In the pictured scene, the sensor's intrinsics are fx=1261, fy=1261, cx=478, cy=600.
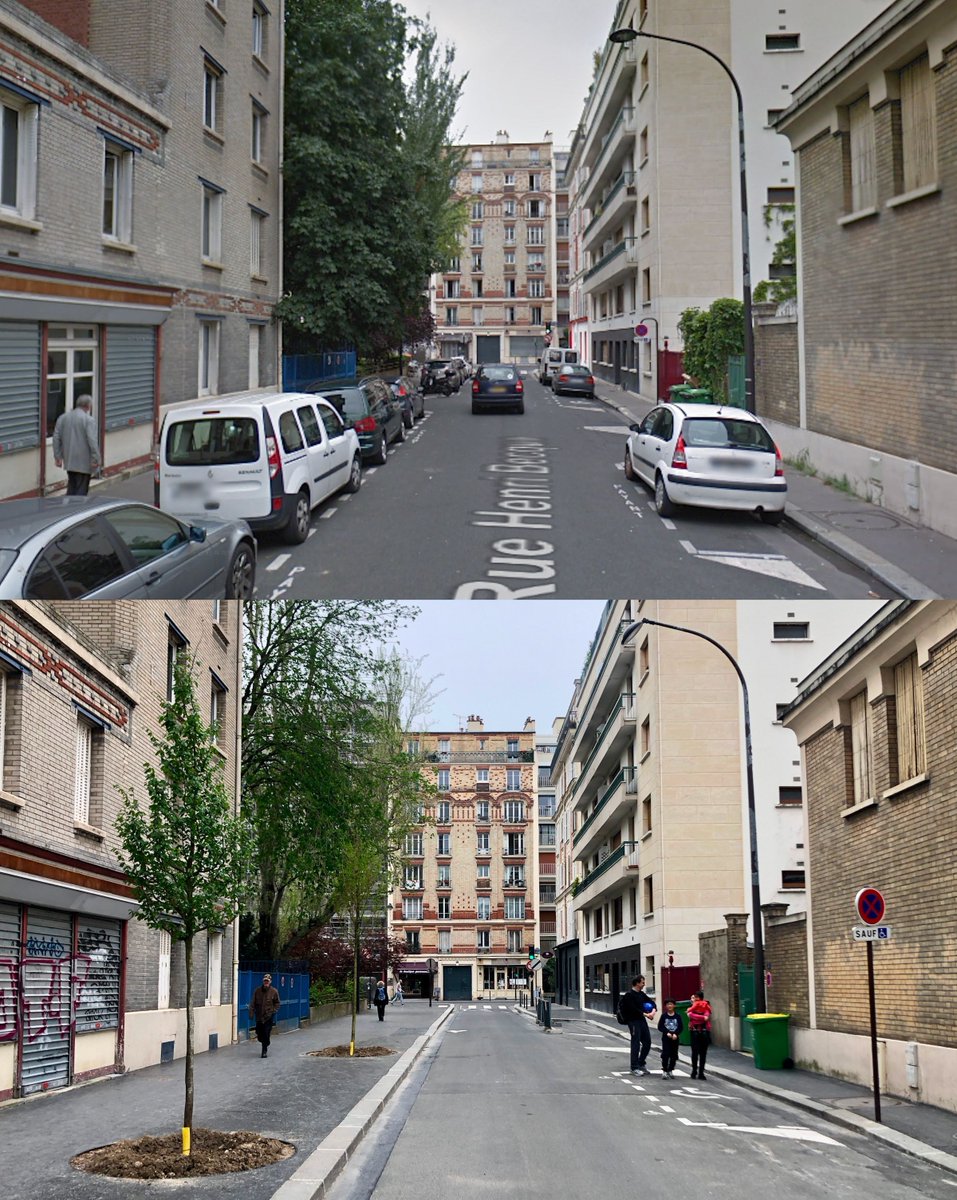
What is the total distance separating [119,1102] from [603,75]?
2332 inches

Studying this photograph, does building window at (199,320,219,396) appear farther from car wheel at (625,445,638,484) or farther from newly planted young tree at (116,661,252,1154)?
newly planted young tree at (116,661,252,1154)

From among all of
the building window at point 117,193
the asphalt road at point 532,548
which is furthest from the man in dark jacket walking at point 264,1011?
the building window at point 117,193

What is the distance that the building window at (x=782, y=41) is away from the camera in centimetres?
4462

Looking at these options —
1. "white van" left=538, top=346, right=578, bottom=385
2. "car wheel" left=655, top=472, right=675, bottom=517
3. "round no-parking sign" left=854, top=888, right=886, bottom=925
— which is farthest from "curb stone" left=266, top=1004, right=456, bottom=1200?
"white van" left=538, top=346, right=578, bottom=385

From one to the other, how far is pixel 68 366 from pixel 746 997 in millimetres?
16079

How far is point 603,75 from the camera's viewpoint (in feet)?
204

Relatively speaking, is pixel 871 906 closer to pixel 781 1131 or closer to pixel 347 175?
pixel 781 1131

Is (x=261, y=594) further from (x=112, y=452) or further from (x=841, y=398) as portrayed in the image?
(x=841, y=398)

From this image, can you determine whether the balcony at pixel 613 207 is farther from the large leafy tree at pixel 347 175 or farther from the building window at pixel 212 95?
the building window at pixel 212 95

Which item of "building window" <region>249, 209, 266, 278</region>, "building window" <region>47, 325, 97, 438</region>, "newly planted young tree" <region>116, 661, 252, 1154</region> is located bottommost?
"newly planted young tree" <region>116, 661, 252, 1154</region>

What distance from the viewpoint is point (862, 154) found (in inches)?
876

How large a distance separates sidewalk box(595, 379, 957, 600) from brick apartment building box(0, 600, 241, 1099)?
8.37 m

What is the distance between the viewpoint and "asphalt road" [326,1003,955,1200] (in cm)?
844

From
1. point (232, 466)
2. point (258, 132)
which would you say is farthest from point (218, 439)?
point (258, 132)
